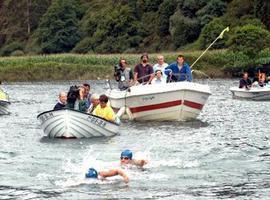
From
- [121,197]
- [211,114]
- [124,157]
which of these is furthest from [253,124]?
[121,197]

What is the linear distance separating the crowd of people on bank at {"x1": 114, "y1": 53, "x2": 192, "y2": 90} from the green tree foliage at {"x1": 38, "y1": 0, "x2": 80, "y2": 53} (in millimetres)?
68820

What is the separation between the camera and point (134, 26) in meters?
91.6

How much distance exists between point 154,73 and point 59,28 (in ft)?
234

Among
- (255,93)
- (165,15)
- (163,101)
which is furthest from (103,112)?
(165,15)

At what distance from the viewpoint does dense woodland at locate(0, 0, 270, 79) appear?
228 feet

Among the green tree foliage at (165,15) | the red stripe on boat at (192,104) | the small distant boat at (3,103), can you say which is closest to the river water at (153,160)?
the red stripe on boat at (192,104)

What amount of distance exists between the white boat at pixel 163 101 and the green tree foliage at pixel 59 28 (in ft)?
227

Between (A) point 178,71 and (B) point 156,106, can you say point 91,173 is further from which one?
(A) point 178,71

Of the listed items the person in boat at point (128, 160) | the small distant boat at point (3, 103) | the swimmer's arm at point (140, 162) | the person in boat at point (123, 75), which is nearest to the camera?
the person in boat at point (128, 160)

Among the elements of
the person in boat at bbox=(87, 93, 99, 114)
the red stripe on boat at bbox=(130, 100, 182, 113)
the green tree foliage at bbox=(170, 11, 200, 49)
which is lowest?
the person in boat at bbox=(87, 93, 99, 114)

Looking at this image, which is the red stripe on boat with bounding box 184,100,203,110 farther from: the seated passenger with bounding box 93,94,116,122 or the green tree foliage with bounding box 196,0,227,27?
the green tree foliage with bounding box 196,0,227,27

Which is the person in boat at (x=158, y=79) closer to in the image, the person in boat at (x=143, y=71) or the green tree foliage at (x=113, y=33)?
the person in boat at (x=143, y=71)

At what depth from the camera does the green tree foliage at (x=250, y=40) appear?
6562 centimetres

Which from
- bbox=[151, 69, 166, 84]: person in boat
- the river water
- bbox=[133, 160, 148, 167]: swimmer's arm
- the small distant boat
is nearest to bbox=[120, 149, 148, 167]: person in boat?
bbox=[133, 160, 148, 167]: swimmer's arm
